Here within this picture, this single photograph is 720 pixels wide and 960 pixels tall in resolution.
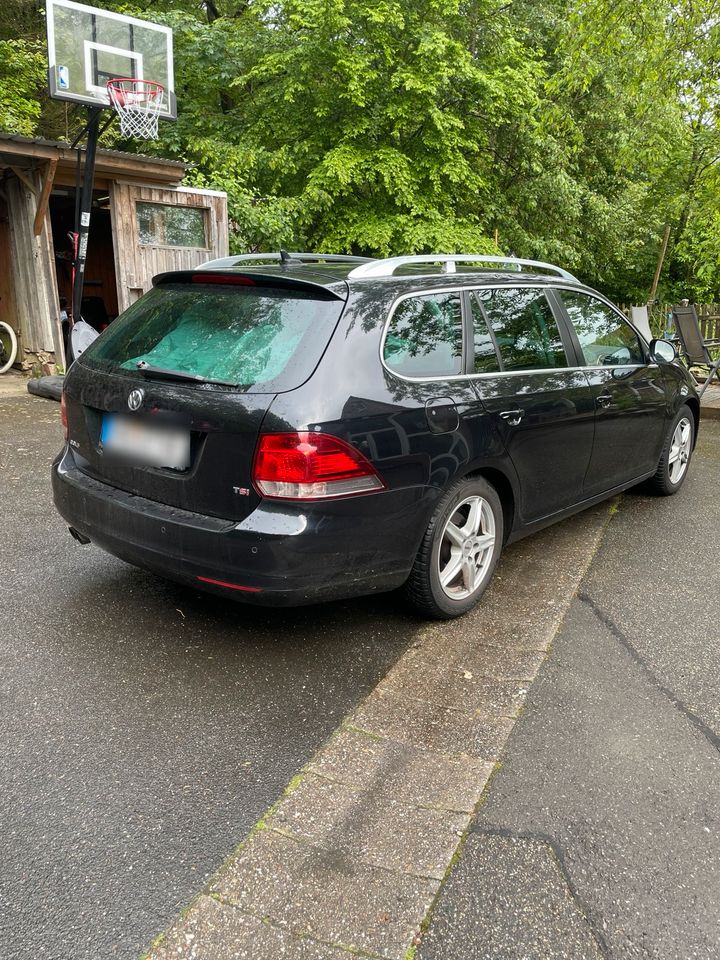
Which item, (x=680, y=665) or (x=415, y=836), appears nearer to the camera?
Result: (x=415, y=836)

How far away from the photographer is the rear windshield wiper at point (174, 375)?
9.77 ft

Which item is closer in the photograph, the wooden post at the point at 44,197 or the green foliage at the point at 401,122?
the wooden post at the point at 44,197

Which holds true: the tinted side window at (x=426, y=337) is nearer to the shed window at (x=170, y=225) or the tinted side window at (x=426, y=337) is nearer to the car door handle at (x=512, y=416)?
the car door handle at (x=512, y=416)

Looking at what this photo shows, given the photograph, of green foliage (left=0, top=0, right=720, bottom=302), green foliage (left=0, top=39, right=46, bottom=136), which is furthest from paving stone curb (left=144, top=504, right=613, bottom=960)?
green foliage (left=0, top=39, right=46, bottom=136)

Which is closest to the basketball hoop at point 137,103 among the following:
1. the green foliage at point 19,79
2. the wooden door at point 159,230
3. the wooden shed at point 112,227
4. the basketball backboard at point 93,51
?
the basketball backboard at point 93,51

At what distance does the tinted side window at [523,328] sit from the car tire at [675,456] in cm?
173

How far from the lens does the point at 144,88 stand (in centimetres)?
1019

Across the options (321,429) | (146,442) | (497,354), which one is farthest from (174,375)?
(497,354)

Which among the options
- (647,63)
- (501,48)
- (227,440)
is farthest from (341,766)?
(501,48)

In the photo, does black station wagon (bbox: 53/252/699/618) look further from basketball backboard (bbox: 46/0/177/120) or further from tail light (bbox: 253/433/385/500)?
basketball backboard (bbox: 46/0/177/120)

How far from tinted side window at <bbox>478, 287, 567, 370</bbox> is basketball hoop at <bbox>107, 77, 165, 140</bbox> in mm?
7567

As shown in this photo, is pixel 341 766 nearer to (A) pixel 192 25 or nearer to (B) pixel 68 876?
(B) pixel 68 876

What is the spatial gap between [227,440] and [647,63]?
34.7ft

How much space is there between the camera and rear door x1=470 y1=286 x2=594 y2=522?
3.71 metres
